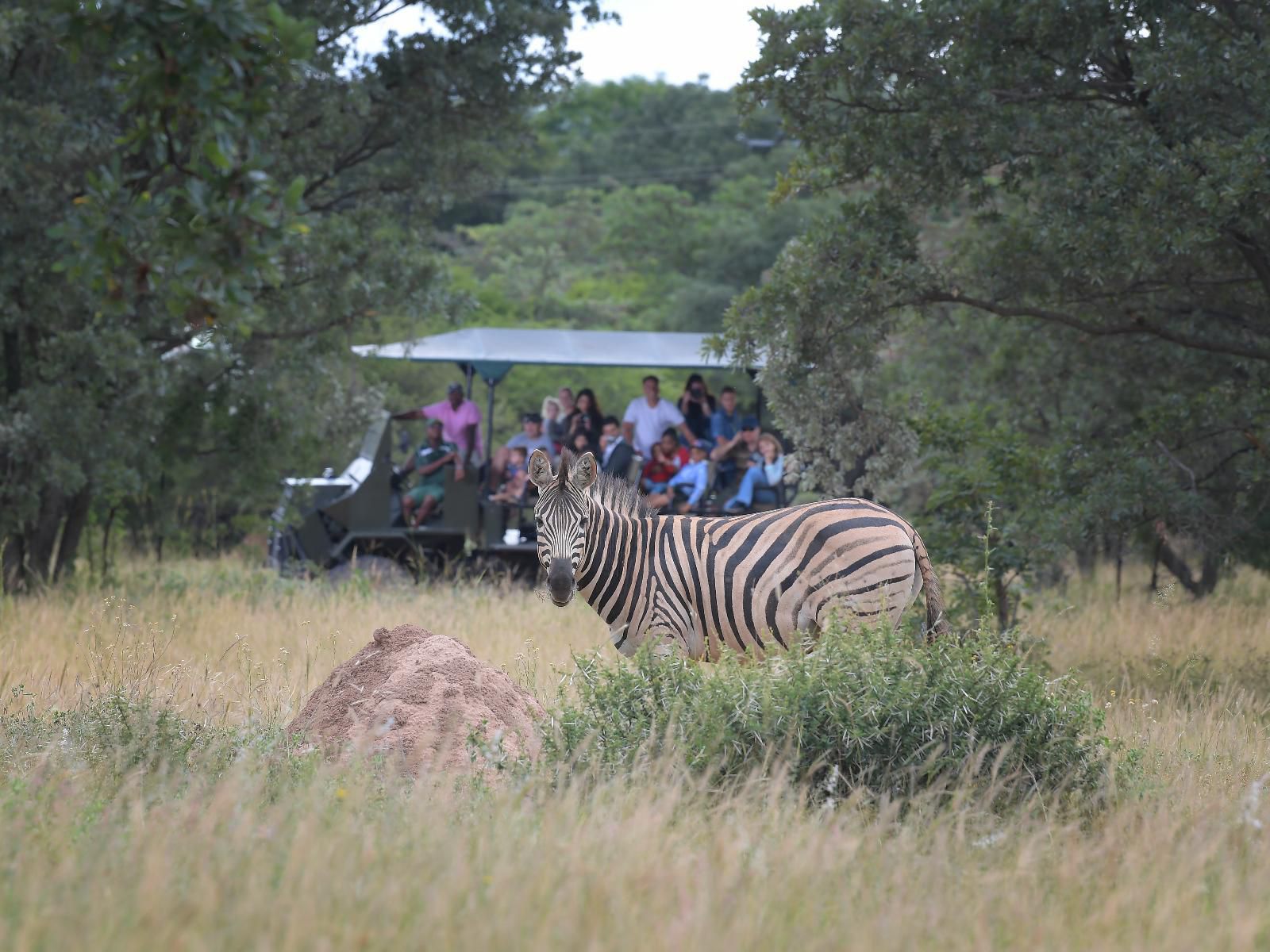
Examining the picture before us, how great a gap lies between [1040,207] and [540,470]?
505 centimetres

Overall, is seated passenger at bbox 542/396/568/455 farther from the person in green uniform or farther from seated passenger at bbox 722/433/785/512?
seated passenger at bbox 722/433/785/512

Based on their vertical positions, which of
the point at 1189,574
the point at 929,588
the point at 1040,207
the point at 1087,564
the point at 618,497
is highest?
the point at 1040,207

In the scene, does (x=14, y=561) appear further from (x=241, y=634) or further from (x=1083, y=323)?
(x=1083, y=323)

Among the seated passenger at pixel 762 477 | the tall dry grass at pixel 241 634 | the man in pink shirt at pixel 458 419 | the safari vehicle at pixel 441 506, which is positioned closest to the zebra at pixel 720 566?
the tall dry grass at pixel 241 634


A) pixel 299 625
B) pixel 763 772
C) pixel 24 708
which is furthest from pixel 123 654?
pixel 763 772

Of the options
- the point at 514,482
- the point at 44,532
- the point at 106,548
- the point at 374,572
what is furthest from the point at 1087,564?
the point at 44,532

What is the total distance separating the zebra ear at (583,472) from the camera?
8.16 meters

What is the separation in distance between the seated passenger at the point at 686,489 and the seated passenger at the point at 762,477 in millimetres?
374

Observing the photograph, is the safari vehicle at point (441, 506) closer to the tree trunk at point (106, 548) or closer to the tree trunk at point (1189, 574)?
the tree trunk at point (106, 548)

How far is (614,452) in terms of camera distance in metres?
17.0

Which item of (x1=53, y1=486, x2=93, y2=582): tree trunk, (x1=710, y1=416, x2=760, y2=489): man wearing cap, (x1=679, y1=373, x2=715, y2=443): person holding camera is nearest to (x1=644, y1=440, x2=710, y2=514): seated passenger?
(x1=710, y1=416, x2=760, y2=489): man wearing cap

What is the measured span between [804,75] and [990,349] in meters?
7.95

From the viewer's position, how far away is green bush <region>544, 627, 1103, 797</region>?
6.20m

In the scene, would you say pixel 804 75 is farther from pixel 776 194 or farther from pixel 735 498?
pixel 735 498
